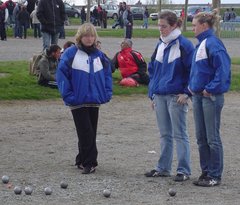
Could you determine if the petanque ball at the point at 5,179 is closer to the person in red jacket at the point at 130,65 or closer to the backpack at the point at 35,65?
the backpack at the point at 35,65

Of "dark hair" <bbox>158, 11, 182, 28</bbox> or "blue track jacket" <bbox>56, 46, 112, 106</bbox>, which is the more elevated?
"dark hair" <bbox>158, 11, 182, 28</bbox>

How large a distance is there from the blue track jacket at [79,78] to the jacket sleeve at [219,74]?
5.45 ft

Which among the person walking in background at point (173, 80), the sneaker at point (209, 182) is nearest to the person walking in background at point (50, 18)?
the person walking in background at point (173, 80)

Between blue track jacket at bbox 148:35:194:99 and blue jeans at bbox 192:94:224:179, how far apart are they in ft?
1.08

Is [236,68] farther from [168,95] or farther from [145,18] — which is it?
[145,18]

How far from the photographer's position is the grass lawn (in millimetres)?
16359

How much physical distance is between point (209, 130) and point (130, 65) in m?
9.48

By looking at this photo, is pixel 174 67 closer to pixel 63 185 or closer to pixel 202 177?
pixel 202 177

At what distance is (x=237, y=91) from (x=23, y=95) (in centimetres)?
557

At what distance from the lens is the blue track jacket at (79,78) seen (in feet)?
30.9

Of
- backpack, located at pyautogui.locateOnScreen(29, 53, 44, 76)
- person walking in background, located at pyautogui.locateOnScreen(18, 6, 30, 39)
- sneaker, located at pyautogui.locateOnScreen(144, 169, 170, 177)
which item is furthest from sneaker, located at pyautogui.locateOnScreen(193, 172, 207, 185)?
person walking in background, located at pyautogui.locateOnScreen(18, 6, 30, 39)

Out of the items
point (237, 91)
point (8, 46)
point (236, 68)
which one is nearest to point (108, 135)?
point (237, 91)

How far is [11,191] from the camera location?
8.36m

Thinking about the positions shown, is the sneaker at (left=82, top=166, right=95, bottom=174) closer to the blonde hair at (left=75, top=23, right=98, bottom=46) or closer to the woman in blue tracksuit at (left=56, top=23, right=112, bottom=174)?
the woman in blue tracksuit at (left=56, top=23, right=112, bottom=174)
